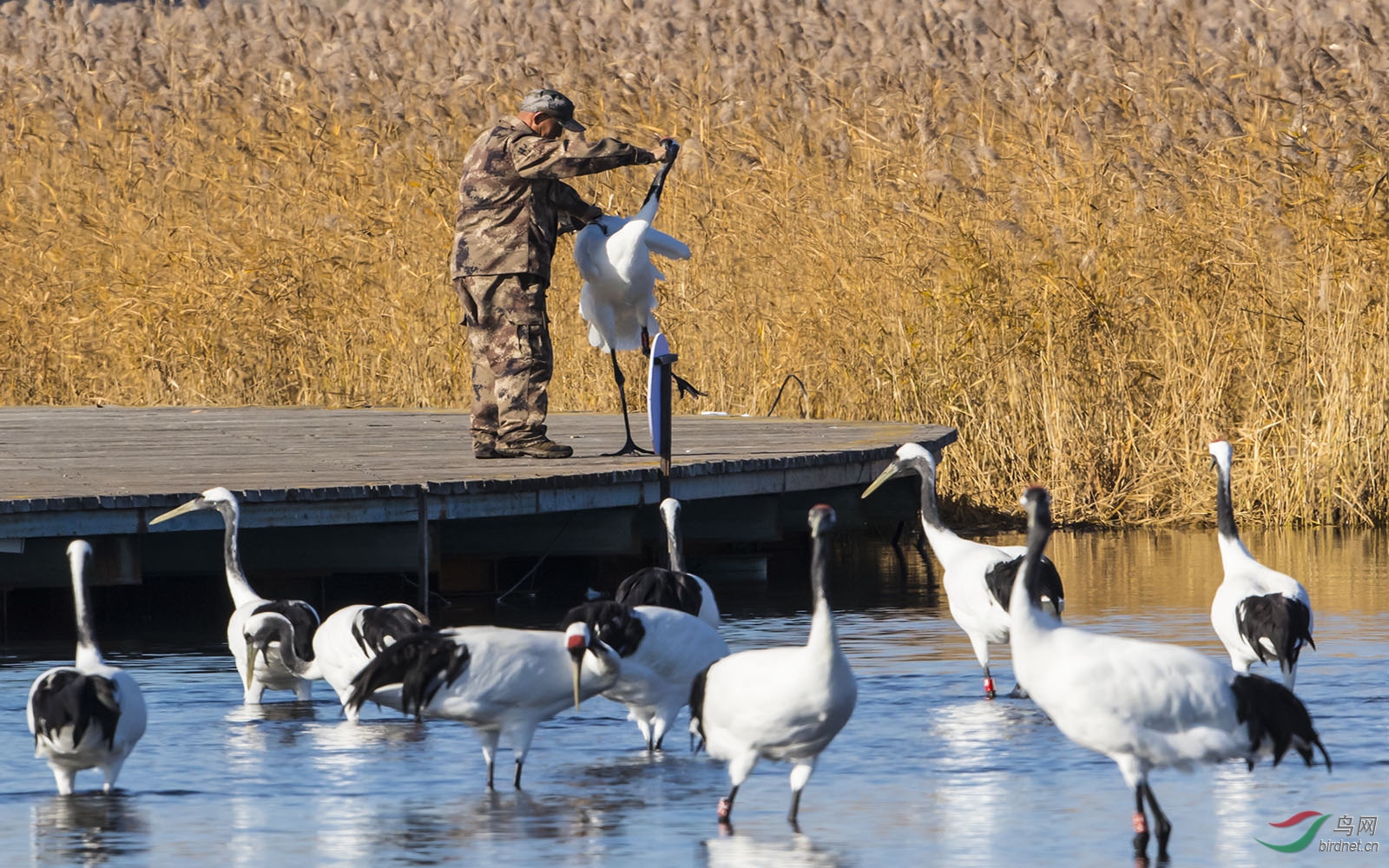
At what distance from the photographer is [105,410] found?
1672 cm

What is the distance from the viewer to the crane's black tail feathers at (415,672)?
7699 mm

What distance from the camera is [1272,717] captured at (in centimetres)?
677

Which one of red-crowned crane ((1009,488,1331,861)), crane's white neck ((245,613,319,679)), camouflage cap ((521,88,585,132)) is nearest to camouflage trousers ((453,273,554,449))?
camouflage cap ((521,88,585,132))

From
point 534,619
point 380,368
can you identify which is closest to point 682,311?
point 380,368

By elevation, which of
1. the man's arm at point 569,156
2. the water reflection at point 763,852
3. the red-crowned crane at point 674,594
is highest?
the man's arm at point 569,156

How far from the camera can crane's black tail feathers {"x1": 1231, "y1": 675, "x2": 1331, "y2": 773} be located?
22.2 feet

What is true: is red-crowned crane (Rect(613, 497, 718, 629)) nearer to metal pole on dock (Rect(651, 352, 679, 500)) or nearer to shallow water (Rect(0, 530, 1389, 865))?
shallow water (Rect(0, 530, 1389, 865))

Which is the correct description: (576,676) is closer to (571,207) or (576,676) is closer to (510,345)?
(510,345)

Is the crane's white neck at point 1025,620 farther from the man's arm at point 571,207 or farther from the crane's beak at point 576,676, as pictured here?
the man's arm at point 571,207

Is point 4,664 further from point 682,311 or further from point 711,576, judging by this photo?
point 682,311

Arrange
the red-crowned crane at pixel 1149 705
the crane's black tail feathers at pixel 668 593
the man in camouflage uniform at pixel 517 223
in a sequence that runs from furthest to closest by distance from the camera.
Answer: the man in camouflage uniform at pixel 517 223 < the crane's black tail feathers at pixel 668 593 < the red-crowned crane at pixel 1149 705

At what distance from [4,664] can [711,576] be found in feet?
15.3

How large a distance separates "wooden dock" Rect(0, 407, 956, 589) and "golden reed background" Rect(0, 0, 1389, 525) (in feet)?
3.36

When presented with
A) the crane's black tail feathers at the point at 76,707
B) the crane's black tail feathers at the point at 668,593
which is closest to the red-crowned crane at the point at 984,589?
the crane's black tail feathers at the point at 668,593
